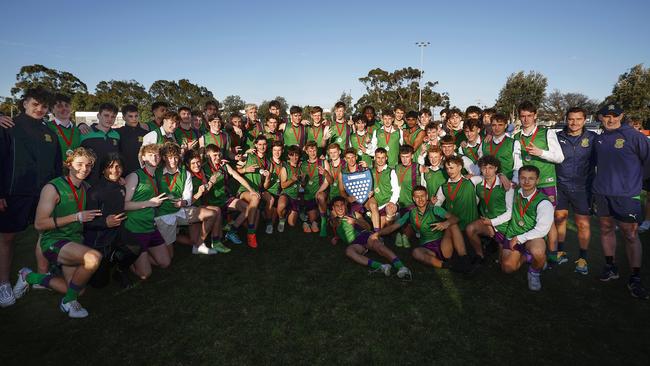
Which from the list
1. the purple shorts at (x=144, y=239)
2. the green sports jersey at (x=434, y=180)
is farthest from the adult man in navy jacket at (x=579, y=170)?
the purple shorts at (x=144, y=239)

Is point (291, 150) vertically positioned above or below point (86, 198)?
above

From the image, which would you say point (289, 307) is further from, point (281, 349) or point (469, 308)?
point (469, 308)

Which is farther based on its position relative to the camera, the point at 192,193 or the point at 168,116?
the point at 168,116

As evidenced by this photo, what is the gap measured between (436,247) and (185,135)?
4944 mm

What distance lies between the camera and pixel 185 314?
11.1 feet

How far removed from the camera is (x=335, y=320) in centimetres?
325

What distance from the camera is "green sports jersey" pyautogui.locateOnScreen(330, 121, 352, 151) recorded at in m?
7.10

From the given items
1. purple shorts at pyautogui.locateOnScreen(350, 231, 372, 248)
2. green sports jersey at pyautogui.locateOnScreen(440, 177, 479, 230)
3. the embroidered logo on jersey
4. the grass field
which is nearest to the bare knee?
the grass field

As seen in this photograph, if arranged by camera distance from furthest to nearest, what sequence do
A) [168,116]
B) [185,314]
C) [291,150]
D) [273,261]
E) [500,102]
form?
[500,102]
[291,150]
[168,116]
[273,261]
[185,314]

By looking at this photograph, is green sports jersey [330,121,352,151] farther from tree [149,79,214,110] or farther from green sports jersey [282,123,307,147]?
tree [149,79,214,110]

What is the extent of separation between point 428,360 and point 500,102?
44.8 m

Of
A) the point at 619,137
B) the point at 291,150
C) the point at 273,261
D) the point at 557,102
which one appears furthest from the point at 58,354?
the point at 557,102

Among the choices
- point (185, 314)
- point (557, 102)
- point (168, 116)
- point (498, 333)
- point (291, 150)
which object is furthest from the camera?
point (557, 102)

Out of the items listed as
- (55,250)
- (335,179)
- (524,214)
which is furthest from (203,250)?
(524,214)
